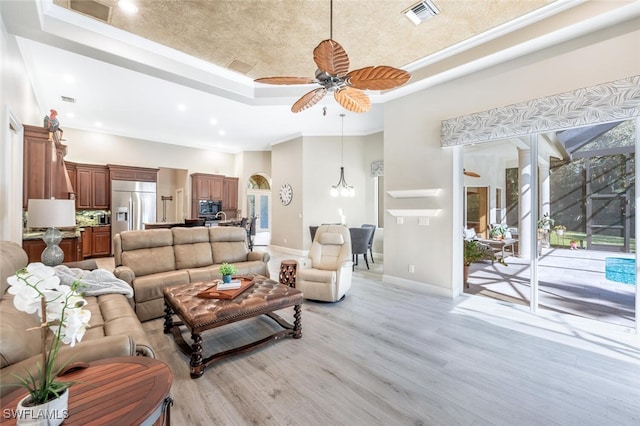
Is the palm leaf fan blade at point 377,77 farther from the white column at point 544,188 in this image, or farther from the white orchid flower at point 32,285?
the white column at point 544,188

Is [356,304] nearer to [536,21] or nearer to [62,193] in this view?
[536,21]

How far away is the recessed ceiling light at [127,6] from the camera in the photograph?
2.76 metres

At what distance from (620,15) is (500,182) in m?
2.45

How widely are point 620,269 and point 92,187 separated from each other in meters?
9.82

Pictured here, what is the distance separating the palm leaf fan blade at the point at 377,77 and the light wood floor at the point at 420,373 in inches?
95.0

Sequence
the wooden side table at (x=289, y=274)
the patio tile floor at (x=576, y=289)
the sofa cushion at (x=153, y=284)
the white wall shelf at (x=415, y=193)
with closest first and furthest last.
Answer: the sofa cushion at (x=153, y=284), the patio tile floor at (x=576, y=289), the wooden side table at (x=289, y=274), the white wall shelf at (x=415, y=193)

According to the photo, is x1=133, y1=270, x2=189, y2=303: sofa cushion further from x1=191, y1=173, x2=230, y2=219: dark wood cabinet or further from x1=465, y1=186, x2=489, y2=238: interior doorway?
x1=191, y1=173, x2=230, y2=219: dark wood cabinet

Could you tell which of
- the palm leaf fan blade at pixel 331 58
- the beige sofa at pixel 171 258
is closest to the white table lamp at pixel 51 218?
the beige sofa at pixel 171 258

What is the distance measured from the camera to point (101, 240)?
272 inches

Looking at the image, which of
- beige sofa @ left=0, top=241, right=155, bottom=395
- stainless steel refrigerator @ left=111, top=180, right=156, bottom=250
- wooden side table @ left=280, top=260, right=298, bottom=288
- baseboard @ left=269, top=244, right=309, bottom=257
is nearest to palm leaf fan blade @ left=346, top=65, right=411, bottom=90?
beige sofa @ left=0, top=241, right=155, bottom=395

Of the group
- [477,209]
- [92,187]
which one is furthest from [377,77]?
[92,187]

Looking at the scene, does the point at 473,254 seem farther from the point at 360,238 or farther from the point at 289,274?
the point at 289,274

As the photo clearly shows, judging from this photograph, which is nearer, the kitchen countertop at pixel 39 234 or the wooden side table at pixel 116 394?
the wooden side table at pixel 116 394

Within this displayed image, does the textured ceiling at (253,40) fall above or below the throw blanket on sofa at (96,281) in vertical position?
above
